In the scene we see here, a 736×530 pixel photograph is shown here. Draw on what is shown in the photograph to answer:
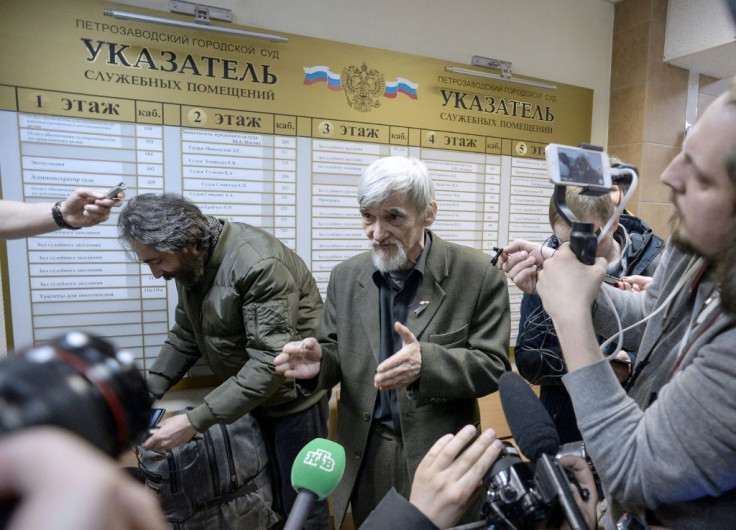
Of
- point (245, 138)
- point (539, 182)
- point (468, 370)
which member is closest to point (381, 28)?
point (245, 138)

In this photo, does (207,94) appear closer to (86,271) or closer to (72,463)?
(86,271)

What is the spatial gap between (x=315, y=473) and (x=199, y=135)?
5.26 feet

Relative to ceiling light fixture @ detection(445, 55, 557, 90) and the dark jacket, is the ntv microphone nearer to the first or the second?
the dark jacket

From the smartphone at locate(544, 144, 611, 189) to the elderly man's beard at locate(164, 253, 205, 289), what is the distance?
49.9 inches

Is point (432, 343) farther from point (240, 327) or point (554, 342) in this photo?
point (240, 327)

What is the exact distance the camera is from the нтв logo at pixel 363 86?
2.05m

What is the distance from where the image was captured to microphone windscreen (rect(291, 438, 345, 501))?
67 centimetres

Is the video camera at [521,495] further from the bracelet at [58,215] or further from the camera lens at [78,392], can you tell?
the bracelet at [58,215]

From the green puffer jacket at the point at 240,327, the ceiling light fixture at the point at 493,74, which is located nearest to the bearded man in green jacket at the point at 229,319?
the green puffer jacket at the point at 240,327

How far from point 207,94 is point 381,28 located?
3.06ft

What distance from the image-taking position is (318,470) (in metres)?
0.68

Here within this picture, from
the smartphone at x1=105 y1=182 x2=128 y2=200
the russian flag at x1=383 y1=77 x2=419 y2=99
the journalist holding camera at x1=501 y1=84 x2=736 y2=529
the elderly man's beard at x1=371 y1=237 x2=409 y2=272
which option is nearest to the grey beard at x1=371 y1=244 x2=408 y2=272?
the elderly man's beard at x1=371 y1=237 x2=409 y2=272

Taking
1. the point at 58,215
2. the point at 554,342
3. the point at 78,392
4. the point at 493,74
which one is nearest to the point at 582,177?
the point at 78,392

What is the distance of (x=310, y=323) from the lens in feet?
5.86
